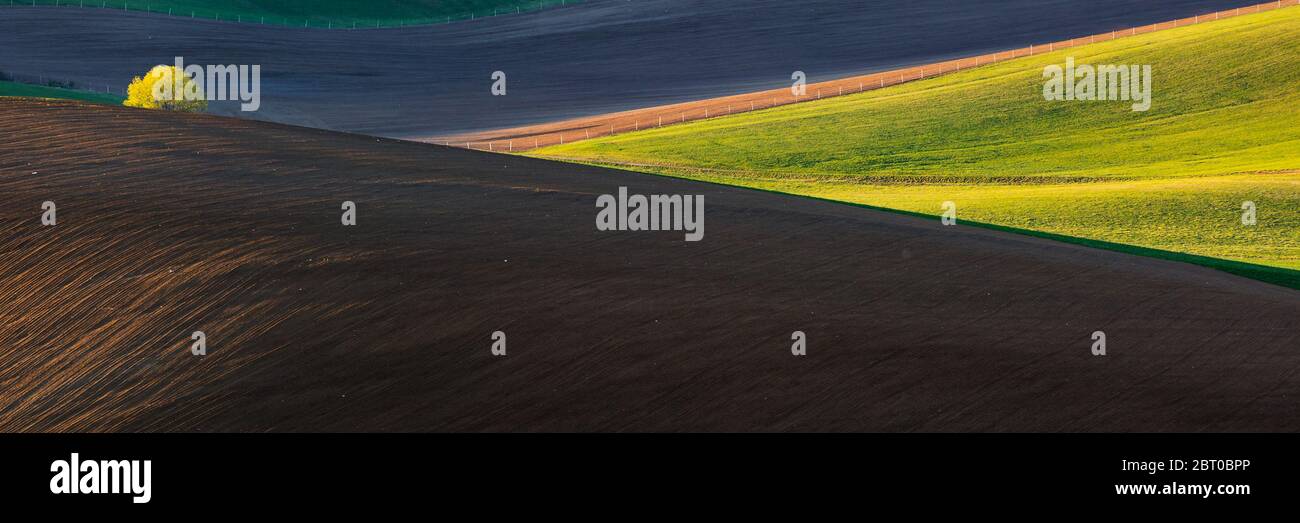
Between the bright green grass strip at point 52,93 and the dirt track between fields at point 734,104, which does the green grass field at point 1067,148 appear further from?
the bright green grass strip at point 52,93

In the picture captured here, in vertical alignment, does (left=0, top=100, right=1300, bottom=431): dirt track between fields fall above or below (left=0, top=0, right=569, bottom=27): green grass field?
below

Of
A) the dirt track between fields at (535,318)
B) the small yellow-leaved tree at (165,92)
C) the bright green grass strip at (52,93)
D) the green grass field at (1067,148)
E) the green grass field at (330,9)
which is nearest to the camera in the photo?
the dirt track between fields at (535,318)

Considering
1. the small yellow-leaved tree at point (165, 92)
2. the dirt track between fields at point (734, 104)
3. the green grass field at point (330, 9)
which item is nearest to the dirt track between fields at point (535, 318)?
the small yellow-leaved tree at point (165, 92)

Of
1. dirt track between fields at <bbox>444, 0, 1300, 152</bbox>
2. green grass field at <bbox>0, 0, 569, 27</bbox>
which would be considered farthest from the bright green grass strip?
green grass field at <bbox>0, 0, 569, 27</bbox>

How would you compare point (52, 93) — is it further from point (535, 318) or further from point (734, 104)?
point (535, 318)

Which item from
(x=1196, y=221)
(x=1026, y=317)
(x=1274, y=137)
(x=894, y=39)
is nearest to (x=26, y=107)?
(x=1026, y=317)

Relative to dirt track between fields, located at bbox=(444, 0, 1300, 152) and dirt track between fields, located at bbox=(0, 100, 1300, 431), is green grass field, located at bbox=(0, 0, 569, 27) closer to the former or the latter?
dirt track between fields, located at bbox=(444, 0, 1300, 152)
